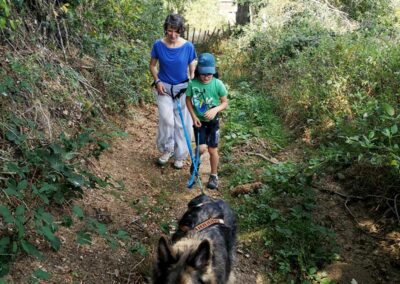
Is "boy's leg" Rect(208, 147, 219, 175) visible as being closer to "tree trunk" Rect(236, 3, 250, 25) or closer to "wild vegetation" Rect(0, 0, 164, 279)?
"wild vegetation" Rect(0, 0, 164, 279)

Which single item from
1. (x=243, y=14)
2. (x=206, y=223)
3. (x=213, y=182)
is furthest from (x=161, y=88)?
(x=243, y=14)

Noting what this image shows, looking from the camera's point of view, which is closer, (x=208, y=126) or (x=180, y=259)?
(x=180, y=259)

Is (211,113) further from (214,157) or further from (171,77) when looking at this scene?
(171,77)

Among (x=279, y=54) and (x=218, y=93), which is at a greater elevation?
(x=218, y=93)

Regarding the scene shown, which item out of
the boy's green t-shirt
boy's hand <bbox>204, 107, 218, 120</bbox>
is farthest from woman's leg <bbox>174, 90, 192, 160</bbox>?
boy's hand <bbox>204, 107, 218, 120</bbox>

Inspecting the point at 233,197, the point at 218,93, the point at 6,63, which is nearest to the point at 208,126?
the point at 218,93

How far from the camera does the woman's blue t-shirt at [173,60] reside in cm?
547

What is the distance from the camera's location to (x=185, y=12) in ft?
61.3

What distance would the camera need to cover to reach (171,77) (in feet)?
18.4

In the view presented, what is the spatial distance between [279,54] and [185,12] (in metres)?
9.73

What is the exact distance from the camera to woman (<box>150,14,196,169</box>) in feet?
17.9

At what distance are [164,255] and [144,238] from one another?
1.66 metres

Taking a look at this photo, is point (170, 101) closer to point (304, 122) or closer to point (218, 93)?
point (218, 93)

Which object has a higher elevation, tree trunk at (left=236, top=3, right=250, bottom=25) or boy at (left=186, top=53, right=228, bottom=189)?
boy at (left=186, top=53, right=228, bottom=189)
